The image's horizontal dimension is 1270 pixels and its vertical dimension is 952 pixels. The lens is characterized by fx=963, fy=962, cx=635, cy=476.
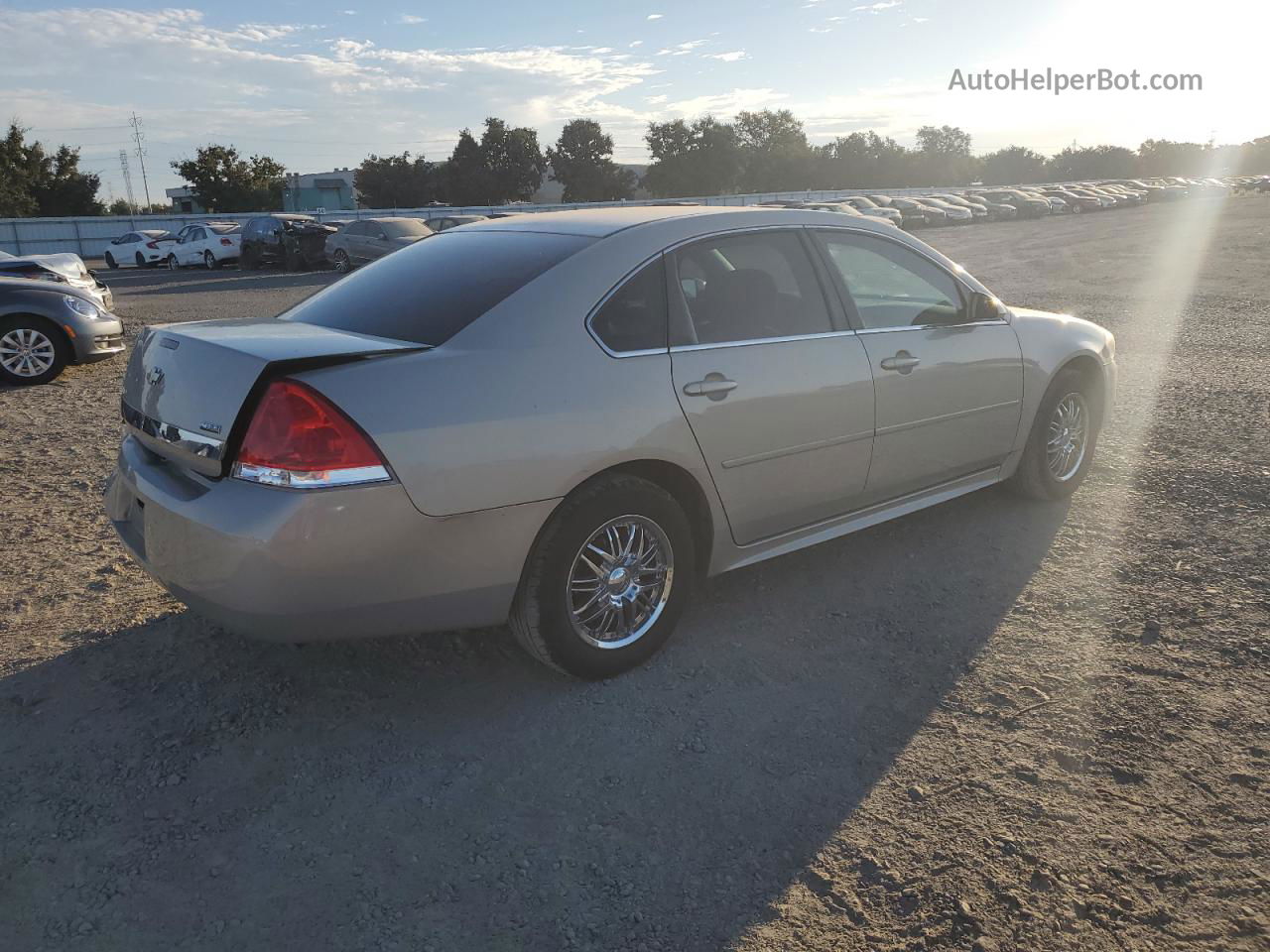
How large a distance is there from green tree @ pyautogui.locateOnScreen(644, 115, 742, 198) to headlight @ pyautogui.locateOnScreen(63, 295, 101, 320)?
8067 cm

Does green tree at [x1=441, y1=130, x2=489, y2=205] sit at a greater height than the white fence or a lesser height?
greater

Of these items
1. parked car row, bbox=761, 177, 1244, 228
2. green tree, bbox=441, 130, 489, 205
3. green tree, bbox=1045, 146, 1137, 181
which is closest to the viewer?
parked car row, bbox=761, 177, 1244, 228

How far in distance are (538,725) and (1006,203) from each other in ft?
181

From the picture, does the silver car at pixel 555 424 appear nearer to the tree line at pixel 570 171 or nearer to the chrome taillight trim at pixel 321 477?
the chrome taillight trim at pixel 321 477

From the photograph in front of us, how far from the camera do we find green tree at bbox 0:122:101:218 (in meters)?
Result: 58.7

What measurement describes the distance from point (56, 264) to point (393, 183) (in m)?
70.8

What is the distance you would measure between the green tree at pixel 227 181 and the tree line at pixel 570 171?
0.07 m

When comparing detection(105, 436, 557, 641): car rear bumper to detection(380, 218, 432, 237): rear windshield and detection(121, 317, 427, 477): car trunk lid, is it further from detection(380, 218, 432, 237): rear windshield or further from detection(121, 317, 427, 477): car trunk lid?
detection(380, 218, 432, 237): rear windshield

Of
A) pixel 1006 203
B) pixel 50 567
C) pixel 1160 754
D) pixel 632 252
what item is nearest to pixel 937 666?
pixel 1160 754

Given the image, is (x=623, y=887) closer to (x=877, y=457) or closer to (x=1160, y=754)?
(x=1160, y=754)

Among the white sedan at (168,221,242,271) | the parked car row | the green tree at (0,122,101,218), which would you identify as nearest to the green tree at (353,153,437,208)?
the green tree at (0,122,101,218)

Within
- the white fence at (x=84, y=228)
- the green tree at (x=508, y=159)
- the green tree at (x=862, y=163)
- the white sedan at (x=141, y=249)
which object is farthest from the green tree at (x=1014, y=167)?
the white sedan at (x=141, y=249)

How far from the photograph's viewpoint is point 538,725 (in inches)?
127

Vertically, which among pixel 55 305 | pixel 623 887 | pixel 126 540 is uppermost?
pixel 55 305
